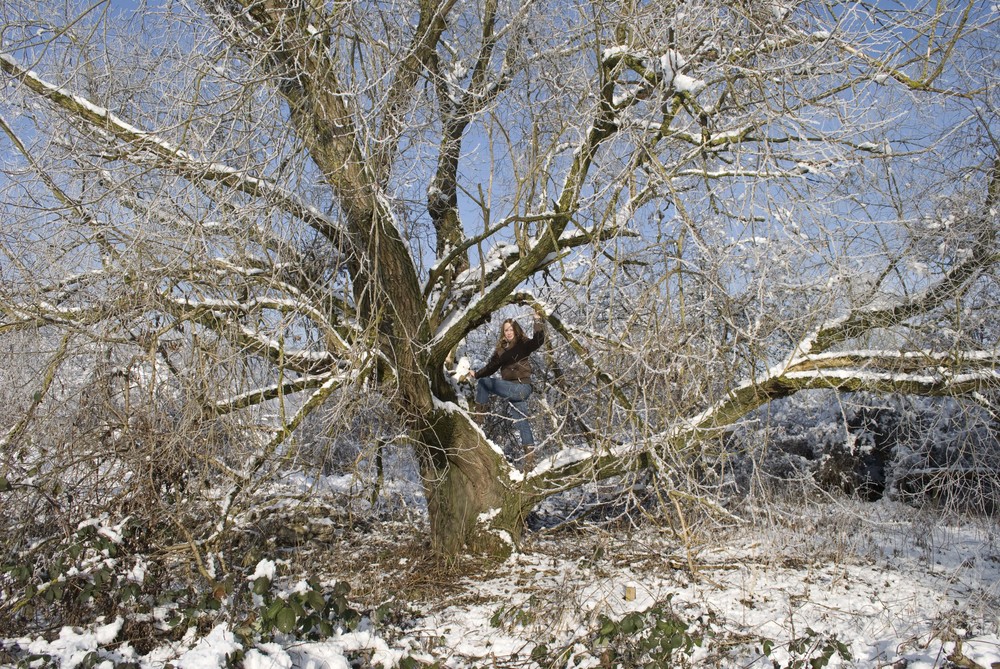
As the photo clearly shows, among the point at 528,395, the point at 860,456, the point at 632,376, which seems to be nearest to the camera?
the point at 632,376

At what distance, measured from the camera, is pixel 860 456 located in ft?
28.7

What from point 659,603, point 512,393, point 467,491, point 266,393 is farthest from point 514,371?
point 659,603

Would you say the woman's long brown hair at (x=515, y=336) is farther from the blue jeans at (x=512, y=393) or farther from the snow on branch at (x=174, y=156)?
the snow on branch at (x=174, y=156)

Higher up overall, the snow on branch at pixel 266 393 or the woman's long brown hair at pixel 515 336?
the woman's long brown hair at pixel 515 336

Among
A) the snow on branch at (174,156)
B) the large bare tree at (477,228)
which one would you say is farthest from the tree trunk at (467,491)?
the snow on branch at (174,156)

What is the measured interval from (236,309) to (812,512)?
18.1 feet

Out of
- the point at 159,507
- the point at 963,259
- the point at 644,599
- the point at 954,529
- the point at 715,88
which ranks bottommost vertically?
the point at 954,529

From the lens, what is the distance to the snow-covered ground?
3707 millimetres

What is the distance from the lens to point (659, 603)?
14.1 feet

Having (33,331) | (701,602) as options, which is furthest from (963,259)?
(33,331)

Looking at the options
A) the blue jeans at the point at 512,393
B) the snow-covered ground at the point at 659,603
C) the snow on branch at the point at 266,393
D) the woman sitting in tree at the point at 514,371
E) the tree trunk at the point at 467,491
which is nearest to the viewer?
the snow-covered ground at the point at 659,603

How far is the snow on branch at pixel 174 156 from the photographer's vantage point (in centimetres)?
440

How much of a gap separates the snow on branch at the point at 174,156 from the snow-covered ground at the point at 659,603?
2.15 metres

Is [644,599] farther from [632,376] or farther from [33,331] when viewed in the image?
[33,331]
